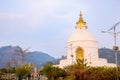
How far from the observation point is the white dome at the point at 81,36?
55.4 m

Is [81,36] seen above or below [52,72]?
above

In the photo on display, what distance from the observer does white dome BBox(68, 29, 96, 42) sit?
55438 mm

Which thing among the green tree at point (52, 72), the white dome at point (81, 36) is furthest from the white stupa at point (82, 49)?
the green tree at point (52, 72)

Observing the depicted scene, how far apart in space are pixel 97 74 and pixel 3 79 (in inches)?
438

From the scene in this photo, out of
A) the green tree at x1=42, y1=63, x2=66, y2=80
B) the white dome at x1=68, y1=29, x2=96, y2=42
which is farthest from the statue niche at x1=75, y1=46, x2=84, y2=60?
the green tree at x1=42, y1=63, x2=66, y2=80

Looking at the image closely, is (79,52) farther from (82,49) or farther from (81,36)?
(81,36)

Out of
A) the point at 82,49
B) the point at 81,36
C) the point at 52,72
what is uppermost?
the point at 81,36

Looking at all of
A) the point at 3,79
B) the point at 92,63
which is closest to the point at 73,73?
the point at 3,79

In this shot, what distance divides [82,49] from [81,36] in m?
2.30

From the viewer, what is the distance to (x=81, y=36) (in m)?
55.8

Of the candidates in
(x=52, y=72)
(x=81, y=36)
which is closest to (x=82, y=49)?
(x=81, y=36)

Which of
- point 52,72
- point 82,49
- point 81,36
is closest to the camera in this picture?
point 52,72

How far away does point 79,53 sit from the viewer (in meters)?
54.6

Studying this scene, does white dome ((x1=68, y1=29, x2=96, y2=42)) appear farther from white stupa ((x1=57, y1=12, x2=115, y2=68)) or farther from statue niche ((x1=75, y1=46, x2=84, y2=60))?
statue niche ((x1=75, y1=46, x2=84, y2=60))
